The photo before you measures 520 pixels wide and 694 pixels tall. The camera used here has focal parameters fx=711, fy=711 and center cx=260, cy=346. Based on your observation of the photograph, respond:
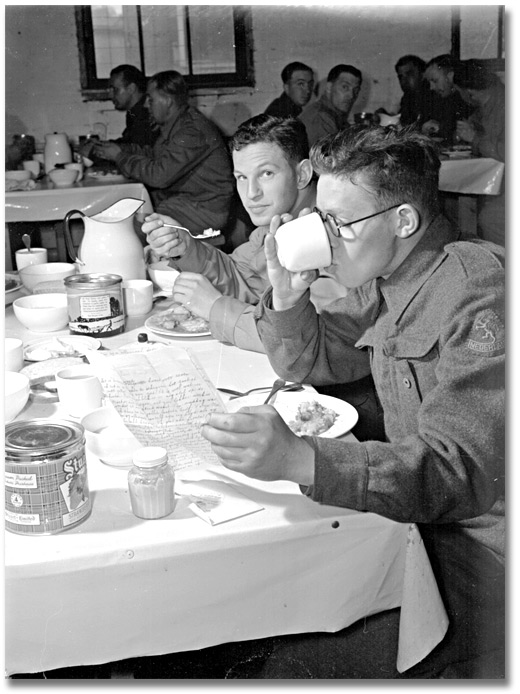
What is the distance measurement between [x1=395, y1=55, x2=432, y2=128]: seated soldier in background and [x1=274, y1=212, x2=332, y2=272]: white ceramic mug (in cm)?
80

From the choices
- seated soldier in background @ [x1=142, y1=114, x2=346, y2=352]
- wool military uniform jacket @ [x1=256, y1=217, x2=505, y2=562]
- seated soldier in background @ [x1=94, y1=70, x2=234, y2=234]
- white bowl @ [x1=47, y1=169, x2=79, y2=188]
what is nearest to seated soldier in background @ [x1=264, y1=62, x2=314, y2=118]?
seated soldier in background @ [x1=142, y1=114, x2=346, y2=352]

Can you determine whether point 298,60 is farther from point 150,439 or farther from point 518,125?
point 150,439

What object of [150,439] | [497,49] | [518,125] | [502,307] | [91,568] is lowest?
[91,568]

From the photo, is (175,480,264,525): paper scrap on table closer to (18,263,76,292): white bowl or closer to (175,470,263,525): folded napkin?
(175,470,263,525): folded napkin

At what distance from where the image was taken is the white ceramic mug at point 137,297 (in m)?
1.82

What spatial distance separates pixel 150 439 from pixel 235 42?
756mm

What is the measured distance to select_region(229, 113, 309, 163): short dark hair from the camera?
177cm

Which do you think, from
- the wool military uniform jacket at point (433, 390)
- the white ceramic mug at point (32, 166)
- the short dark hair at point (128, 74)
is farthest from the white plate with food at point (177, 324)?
the white ceramic mug at point (32, 166)

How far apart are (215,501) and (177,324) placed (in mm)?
831

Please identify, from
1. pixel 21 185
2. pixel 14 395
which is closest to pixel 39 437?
pixel 14 395

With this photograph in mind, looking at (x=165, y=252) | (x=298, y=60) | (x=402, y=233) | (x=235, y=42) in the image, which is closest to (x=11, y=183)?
Answer: (x=165, y=252)

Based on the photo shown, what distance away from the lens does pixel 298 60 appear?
1688 mm

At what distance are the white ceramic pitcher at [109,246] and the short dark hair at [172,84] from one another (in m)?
0.93

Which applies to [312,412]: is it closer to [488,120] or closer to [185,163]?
[488,120]
